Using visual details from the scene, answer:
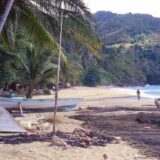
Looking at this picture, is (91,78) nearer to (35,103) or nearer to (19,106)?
(35,103)

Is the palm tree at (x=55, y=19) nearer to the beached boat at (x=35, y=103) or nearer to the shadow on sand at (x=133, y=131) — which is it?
the shadow on sand at (x=133, y=131)

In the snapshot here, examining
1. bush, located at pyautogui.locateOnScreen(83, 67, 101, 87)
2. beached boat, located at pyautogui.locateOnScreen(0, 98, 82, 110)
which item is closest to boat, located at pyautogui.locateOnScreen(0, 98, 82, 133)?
beached boat, located at pyautogui.locateOnScreen(0, 98, 82, 110)

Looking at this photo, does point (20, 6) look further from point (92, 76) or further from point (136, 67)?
point (136, 67)

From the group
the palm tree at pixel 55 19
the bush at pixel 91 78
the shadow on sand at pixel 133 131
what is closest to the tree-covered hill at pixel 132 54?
the bush at pixel 91 78

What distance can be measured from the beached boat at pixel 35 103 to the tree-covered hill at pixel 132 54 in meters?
45.9

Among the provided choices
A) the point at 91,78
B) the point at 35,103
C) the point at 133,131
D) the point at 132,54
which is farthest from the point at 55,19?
the point at 132,54

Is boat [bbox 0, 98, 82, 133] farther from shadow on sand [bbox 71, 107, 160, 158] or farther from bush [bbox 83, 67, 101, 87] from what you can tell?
bush [bbox 83, 67, 101, 87]

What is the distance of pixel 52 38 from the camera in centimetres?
1097

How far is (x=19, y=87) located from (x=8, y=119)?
25.6m

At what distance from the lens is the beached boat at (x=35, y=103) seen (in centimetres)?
2081

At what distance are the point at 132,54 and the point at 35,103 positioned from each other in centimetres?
8855

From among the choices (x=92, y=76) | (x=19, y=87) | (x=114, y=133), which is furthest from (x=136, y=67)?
(x=114, y=133)

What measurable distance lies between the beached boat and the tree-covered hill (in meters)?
45.9

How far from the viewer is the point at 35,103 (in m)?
22.2
